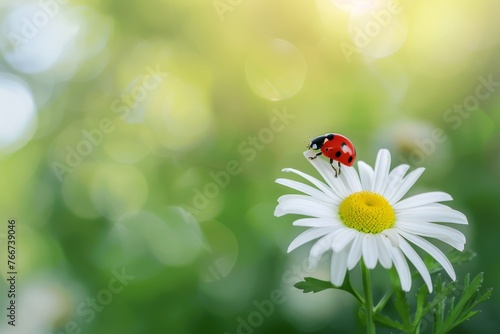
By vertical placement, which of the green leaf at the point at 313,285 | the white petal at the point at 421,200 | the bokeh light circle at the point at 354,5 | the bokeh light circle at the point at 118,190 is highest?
the bokeh light circle at the point at 354,5

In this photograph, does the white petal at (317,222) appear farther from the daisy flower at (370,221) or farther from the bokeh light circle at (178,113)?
the bokeh light circle at (178,113)

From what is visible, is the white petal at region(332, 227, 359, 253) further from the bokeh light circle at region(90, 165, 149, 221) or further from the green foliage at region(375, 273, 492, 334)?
the bokeh light circle at region(90, 165, 149, 221)

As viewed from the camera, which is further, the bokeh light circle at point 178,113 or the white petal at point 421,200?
the bokeh light circle at point 178,113

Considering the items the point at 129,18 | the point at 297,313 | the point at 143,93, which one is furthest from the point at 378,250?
the point at 129,18

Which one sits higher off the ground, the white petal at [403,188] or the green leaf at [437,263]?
the white petal at [403,188]

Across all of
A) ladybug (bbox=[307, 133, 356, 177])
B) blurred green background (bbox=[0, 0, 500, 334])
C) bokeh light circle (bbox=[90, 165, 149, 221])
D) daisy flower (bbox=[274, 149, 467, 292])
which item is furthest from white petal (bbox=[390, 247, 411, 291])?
bokeh light circle (bbox=[90, 165, 149, 221])

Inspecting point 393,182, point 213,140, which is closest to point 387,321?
point 393,182

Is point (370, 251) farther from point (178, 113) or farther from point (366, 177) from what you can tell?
point (178, 113)

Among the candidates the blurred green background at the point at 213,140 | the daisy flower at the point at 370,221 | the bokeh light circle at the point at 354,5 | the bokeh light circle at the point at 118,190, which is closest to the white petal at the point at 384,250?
the daisy flower at the point at 370,221
